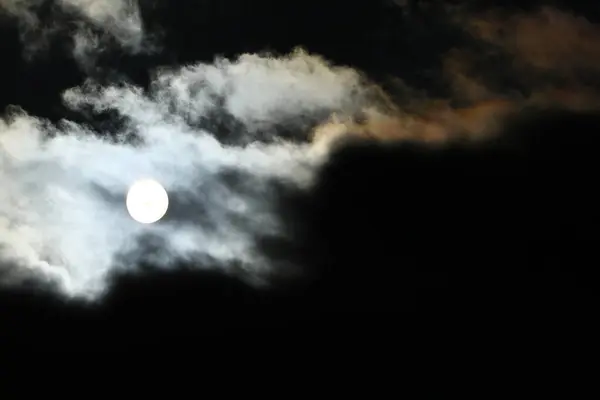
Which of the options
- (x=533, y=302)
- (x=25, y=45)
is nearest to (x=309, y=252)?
(x=533, y=302)

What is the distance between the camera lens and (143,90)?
638 centimetres

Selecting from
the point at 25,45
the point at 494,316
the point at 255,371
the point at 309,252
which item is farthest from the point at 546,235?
the point at 25,45

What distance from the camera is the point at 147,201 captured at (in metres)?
6.38

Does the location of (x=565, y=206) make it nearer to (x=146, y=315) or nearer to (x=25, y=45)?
(x=146, y=315)

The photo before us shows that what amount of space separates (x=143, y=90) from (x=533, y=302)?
3.70 metres

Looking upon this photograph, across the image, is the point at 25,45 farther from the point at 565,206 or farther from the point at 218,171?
the point at 565,206

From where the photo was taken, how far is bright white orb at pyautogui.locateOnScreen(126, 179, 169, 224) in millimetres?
6379

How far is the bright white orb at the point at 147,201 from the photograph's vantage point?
20.9 ft

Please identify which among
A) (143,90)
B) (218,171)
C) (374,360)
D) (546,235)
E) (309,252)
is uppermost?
Answer: (143,90)

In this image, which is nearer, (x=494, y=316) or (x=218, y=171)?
(x=494, y=316)

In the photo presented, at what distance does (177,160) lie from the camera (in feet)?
20.9

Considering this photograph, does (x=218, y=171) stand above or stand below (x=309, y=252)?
above

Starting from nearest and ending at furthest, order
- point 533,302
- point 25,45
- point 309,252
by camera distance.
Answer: point 533,302 → point 309,252 → point 25,45

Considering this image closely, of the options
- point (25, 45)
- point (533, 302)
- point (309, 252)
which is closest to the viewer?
point (533, 302)
